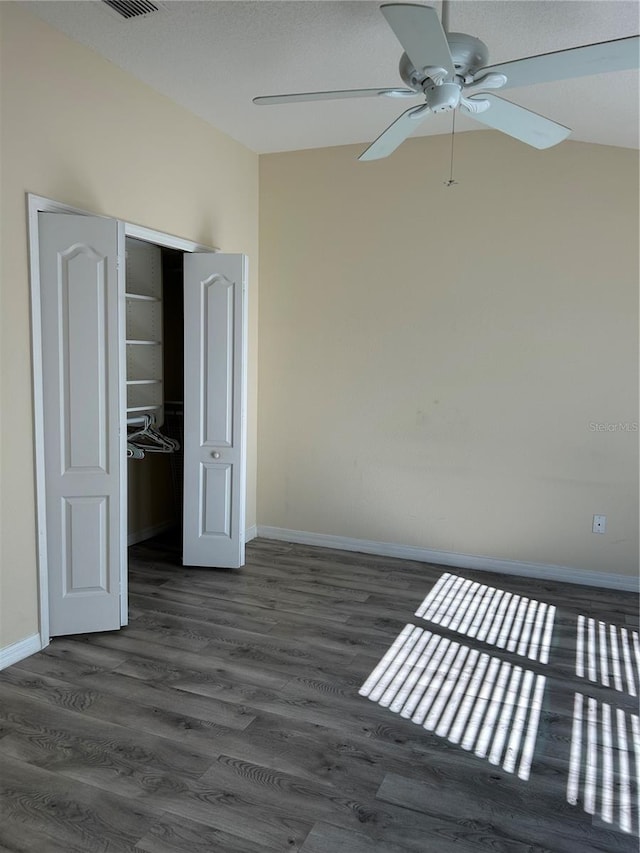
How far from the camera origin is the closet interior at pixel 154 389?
450 cm

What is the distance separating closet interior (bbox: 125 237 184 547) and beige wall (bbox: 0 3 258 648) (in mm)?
824

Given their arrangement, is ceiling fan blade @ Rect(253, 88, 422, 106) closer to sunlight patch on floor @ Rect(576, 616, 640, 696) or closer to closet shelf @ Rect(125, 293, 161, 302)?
closet shelf @ Rect(125, 293, 161, 302)

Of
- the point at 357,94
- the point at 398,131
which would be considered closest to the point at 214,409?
the point at 398,131

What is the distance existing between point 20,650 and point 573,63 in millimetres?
3343

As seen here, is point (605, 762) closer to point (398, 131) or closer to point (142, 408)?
point (398, 131)

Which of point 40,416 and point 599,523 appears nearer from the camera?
point 40,416

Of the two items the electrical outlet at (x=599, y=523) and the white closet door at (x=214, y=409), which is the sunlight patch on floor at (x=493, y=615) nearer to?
Result: the electrical outlet at (x=599, y=523)

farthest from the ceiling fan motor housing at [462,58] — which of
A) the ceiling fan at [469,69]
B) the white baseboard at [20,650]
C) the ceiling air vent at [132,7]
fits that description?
the white baseboard at [20,650]

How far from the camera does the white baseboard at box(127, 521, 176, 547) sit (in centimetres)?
482

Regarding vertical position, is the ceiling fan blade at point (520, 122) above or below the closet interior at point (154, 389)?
above

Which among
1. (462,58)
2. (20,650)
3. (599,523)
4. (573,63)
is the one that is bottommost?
(20,650)

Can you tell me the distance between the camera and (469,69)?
2178 mm

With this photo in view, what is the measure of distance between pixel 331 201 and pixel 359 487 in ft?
7.04

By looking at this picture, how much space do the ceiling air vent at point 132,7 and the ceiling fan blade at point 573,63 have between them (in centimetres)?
146
